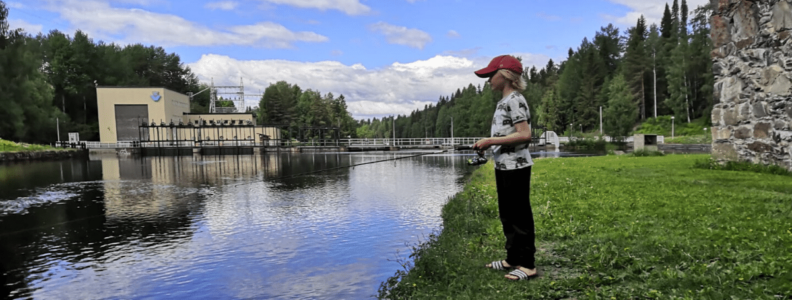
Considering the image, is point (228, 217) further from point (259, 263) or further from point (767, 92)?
point (767, 92)

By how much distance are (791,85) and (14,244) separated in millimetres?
16603

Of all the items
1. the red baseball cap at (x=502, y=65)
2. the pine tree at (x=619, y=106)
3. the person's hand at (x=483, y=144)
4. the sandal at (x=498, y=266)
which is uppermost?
the pine tree at (x=619, y=106)

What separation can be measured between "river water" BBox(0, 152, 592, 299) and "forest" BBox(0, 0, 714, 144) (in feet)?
140

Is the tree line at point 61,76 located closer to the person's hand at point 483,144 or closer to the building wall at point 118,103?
the building wall at point 118,103

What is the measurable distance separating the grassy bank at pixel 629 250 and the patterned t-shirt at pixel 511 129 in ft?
3.46

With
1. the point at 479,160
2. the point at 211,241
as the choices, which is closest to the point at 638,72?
the point at 211,241

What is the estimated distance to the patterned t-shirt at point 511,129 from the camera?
427 cm

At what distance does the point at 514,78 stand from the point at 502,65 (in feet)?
0.55

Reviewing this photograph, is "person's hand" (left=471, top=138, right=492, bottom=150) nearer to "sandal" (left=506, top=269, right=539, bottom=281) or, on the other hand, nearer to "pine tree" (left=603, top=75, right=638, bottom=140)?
"sandal" (left=506, top=269, right=539, bottom=281)

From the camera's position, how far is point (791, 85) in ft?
38.4

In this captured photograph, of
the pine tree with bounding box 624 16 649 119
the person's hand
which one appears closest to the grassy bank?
the person's hand

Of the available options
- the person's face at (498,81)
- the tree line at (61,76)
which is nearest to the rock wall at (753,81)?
the person's face at (498,81)

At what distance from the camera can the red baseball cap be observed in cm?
443

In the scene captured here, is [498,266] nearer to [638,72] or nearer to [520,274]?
[520,274]
